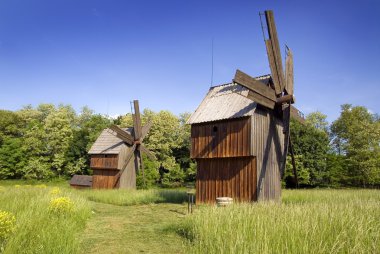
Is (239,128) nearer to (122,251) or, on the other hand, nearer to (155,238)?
(155,238)

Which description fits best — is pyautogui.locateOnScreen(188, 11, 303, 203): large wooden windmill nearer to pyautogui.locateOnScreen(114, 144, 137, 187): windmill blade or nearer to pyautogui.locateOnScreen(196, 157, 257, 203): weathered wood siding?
pyautogui.locateOnScreen(196, 157, 257, 203): weathered wood siding

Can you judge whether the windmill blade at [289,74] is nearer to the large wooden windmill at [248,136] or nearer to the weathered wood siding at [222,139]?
the large wooden windmill at [248,136]

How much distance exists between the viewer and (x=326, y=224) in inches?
252

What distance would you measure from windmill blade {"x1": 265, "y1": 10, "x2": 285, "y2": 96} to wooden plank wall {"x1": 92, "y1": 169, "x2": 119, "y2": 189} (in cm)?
2062

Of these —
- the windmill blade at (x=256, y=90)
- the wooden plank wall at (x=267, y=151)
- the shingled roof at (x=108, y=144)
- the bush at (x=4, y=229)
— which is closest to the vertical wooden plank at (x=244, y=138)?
the wooden plank wall at (x=267, y=151)

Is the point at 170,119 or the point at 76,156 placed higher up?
the point at 170,119

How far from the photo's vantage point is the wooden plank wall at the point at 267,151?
663 inches

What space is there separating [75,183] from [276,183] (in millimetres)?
27934

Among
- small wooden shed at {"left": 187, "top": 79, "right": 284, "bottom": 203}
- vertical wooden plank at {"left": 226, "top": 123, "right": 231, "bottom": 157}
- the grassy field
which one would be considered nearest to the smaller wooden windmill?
small wooden shed at {"left": 187, "top": 79, "right": 284, "bottom": 203}

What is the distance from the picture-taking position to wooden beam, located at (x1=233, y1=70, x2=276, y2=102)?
15267 mm

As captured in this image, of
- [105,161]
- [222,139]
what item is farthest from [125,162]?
[222,139]

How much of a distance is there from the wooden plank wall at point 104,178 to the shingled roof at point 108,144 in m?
2.12

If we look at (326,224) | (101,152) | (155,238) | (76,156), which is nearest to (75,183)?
(101,152)

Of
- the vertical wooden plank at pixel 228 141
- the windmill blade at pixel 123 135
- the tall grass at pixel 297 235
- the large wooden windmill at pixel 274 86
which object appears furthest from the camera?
the windmill blade at pixel 123 135
